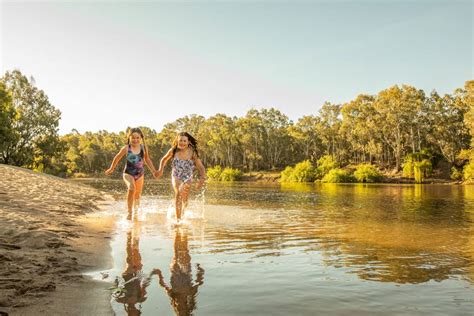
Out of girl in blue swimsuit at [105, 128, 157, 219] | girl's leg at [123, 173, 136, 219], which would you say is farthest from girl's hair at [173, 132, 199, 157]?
girl's leg at [123, 173, 136, 219]

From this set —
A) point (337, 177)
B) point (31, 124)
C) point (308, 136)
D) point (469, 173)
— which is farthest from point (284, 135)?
point (31, 124)

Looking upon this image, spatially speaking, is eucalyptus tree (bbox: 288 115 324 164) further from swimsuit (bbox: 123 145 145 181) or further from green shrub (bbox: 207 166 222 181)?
swimsuit (bbox: 123 145 145 181)

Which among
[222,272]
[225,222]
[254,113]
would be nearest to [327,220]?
[225,222]

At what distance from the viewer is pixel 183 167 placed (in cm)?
1036

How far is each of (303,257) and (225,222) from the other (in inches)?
182

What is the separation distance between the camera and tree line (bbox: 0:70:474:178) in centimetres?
4628

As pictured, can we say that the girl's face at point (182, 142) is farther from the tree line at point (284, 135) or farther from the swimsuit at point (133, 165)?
the tree line at point (284, 135)

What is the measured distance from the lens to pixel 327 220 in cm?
1123

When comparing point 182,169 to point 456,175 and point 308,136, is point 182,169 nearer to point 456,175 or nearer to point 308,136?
point 456,175

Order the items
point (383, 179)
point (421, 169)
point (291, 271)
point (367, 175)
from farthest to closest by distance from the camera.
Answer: point (383, 179), point (367, 175), point (421, 169), point (291, 271)

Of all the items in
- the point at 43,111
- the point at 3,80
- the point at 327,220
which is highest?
the point at 3,80

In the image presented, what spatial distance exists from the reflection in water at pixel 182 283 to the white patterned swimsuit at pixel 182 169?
4281 millimetres

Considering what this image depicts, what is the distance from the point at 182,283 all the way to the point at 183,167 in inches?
246

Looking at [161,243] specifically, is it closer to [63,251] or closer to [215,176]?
[63,251]
